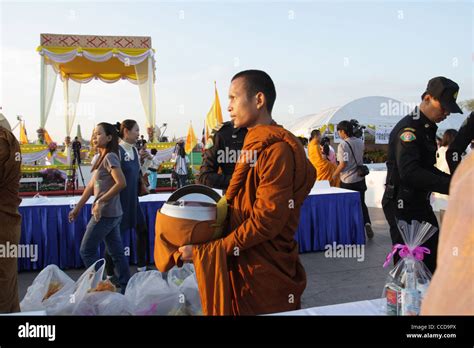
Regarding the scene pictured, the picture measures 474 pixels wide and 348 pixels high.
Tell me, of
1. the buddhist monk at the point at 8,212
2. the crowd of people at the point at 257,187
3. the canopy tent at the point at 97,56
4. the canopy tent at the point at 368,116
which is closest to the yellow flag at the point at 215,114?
the canopy tent at the point at 97,56

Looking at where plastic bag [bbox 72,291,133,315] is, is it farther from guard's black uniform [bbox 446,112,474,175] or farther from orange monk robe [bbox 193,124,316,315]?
guard's black uniform [bbox 446,112,474,175]

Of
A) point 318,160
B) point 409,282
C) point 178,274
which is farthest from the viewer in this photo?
point 318,160

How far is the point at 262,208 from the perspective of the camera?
5.00ft

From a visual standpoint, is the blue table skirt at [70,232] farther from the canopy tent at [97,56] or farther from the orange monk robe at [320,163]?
the canopy tent at [97,56]

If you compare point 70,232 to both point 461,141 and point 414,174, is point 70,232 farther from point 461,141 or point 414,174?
point 461,141

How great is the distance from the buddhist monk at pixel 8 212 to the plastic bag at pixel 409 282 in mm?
2153

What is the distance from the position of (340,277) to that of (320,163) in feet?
9.54

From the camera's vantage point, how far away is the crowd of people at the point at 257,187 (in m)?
1.55

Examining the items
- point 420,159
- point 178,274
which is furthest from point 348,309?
point 178,274

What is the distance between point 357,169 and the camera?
5.78m
